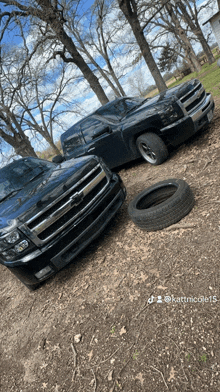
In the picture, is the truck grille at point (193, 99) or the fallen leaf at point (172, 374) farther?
the truck grille at point (193, 99)

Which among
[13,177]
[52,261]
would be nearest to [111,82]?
[13,177]

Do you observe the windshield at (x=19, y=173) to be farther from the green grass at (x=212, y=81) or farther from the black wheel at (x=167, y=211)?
the green grass at (x=212, y=81)

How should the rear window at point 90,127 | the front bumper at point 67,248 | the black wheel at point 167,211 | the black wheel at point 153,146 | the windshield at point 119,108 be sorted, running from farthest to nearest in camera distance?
the rear window at point 90,127
the windshield at point 119,108
the black wheel at point 153,146
the black wheel at point 167,211
the front bumper at point 67,248

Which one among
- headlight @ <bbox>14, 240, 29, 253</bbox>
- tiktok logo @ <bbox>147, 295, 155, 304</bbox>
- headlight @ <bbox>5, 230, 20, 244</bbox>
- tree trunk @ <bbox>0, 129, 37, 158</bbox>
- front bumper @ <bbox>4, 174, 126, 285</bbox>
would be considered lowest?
tiktok logo @ <bbox>147, 295, 155, 304</bbox>

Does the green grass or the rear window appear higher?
the rear window

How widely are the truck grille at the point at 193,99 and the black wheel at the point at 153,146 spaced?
2.54ft

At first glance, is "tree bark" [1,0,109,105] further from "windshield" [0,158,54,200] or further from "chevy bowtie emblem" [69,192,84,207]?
"chevy bowtie emblem" [69,192,84,207]

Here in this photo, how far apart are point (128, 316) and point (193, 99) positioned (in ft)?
13.2

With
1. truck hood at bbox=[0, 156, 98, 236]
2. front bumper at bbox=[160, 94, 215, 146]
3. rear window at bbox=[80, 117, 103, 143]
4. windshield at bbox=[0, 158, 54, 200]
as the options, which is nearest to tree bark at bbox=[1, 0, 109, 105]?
rear window at bbox=[80, 117, 103, 143]

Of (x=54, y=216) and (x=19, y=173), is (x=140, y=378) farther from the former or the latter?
(x=19, y=173)

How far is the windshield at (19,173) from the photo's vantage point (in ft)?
12.7

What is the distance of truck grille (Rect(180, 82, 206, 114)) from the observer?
4.42 m

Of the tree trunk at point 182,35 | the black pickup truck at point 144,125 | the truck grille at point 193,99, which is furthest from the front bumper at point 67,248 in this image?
the tree trunk at point 182,35

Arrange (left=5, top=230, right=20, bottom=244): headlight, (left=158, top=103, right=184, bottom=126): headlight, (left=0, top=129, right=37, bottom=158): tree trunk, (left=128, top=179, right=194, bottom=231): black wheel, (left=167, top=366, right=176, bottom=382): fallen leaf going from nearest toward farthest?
(left=167, top=366, right=176, bottom=382): fallen leaf → (left=5, top=230, right=20, bottom=244): headlight → (left=128, top=179, right=194, bottom=231): black wheel → (left=158, top=103, right=184, bottom=126): headlight → (left=0, top=129, right=37, bottom=158): tree trunk
